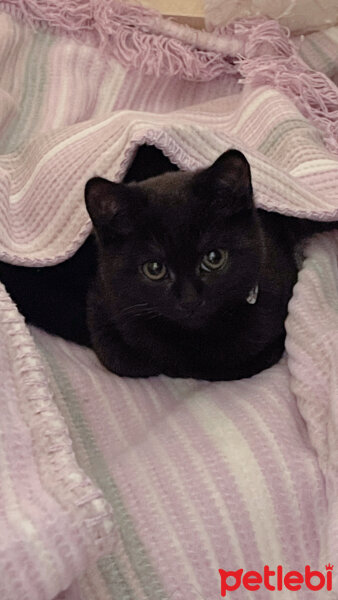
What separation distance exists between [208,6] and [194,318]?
953mm

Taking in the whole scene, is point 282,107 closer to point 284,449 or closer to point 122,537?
point 284,449

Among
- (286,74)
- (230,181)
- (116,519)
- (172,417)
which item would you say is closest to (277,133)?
(286,74)

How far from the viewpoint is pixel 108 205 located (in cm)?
89

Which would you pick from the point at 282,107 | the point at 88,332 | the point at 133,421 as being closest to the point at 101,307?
A: the point at 88,332

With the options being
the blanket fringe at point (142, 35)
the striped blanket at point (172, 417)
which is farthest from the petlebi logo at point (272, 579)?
the blanket fringe at point (142, 35)

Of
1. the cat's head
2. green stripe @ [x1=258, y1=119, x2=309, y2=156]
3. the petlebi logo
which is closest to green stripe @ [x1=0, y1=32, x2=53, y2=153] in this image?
green stripe @ [x1=258, y1=119, x2=309, y2=156]

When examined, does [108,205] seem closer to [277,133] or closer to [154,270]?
[154,270]

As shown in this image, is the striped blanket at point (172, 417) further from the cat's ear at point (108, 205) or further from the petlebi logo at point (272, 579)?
the cat's ear at point (108, 205)

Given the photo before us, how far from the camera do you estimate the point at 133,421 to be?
964 mm

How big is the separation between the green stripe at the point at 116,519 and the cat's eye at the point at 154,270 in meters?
0.21

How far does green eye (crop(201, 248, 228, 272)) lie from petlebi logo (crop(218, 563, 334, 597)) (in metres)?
0.37

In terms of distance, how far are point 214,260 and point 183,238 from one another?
55mm

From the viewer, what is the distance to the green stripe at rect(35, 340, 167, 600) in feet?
2.45

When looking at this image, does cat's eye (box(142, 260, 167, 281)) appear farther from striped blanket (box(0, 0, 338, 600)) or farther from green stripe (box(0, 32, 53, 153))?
green stripe (box(0, 32, 53, 153))
